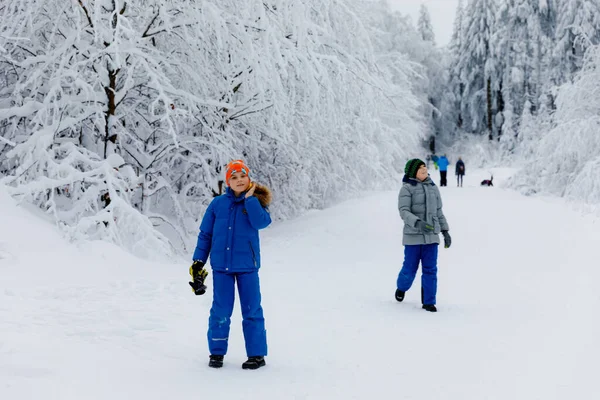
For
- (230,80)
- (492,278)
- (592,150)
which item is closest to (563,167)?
(592,150)

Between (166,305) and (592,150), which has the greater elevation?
(592,150)

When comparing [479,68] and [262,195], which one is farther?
[479,68]

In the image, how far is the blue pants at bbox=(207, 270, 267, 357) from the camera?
177 inches

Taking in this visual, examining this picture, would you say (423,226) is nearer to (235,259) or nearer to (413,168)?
(413,168)

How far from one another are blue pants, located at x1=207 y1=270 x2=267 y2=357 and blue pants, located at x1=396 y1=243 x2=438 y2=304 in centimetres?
287

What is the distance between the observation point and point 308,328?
5906 mm

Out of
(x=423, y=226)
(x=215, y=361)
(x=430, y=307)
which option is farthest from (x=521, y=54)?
(x=215, y=361)

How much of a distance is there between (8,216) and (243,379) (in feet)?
14.6

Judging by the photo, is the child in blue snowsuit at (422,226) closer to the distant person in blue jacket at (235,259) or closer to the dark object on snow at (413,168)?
the dark object on snow at (413,168)

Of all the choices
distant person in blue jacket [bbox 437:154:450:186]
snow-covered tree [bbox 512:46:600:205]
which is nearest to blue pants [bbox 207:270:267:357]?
snow-covered tree [bbox 512:46:600:205]

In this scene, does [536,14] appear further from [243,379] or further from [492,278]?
[243,379]

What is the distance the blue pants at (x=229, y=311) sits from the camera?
4.50 metres

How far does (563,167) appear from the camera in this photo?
18922mm

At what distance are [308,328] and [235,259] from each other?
1.75m
